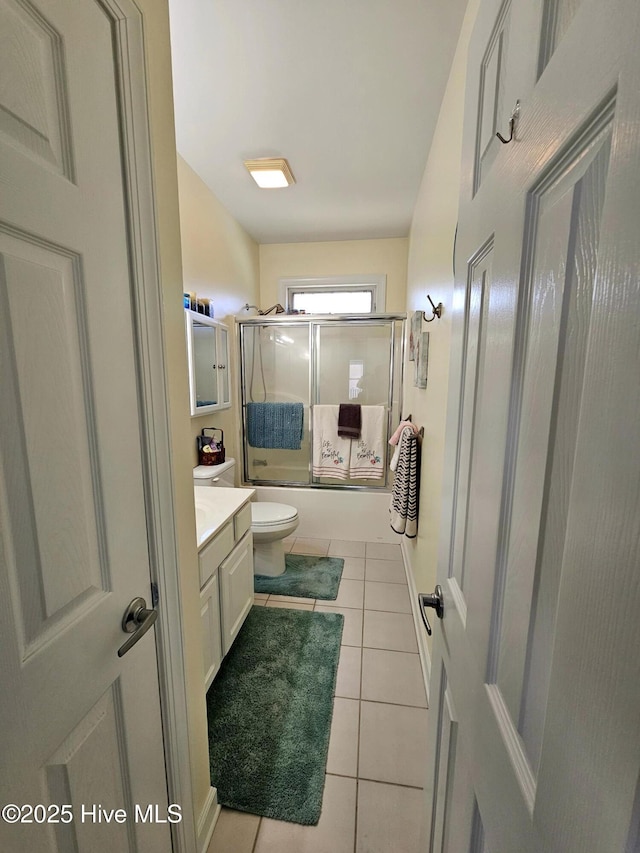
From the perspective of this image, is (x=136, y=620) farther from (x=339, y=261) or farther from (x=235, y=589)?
(x=339, y=261)

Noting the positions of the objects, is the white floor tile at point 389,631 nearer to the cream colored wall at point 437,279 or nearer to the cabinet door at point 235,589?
the cream colored wall at point 437,279

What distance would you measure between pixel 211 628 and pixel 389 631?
1046mm

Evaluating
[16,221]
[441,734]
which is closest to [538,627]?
[441,734]

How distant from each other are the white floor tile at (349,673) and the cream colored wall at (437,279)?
488mm

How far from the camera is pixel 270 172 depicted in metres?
2.19

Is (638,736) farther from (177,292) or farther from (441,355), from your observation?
(441,355)

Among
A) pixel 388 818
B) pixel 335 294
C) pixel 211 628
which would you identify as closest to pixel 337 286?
pixel 335 294

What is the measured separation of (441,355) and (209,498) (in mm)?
1315

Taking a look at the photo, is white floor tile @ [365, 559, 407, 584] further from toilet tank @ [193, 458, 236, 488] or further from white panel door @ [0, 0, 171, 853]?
white panel door @ [0, 0, 171, 853]

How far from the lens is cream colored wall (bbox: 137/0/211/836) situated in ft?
2.66

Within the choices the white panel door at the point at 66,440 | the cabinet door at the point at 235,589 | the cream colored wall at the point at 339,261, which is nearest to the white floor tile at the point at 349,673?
the cabinet door at the point at 235,589

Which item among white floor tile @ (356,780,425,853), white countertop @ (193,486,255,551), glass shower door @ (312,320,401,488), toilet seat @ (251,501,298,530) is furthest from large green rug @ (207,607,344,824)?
glass shower door @ (312,320,401,488)

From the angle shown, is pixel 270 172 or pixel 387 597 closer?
pixel 270 172

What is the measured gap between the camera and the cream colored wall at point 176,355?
2.66 feet
